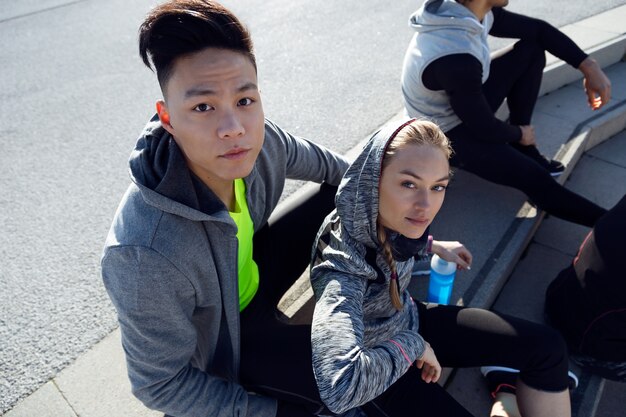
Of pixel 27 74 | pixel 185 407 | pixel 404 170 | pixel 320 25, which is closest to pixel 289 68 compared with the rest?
pixel 320 25

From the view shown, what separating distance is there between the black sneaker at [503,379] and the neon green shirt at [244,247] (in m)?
1.16

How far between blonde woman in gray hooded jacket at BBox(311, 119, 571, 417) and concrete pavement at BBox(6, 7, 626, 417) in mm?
489

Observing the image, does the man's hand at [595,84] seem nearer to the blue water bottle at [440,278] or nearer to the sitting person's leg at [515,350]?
the blue water bottle at [440,278]

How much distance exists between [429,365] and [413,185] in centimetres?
68

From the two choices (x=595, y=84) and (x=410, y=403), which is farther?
(x=595, y=84)

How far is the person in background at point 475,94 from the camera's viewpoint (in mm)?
2918

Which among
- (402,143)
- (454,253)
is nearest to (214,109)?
(402,143)

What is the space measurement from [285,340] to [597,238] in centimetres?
147

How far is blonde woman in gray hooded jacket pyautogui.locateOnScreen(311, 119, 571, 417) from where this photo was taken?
1734 mm

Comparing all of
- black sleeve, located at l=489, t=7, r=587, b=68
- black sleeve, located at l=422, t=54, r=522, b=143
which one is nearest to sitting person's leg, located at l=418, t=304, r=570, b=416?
black sleeve, located at l=422, t=54, r=522, b=143

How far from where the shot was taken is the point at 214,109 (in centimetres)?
166

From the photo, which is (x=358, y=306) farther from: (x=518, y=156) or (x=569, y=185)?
(x=569, y=185)

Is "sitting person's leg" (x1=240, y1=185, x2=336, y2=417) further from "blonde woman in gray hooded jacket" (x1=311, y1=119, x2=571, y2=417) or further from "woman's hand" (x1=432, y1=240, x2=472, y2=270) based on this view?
"woman's hand" (x1=432, y1=240, x2=472, y2=270)

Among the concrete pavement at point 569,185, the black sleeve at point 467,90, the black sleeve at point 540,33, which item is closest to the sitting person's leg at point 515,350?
the concrete pavement at point 569,185
